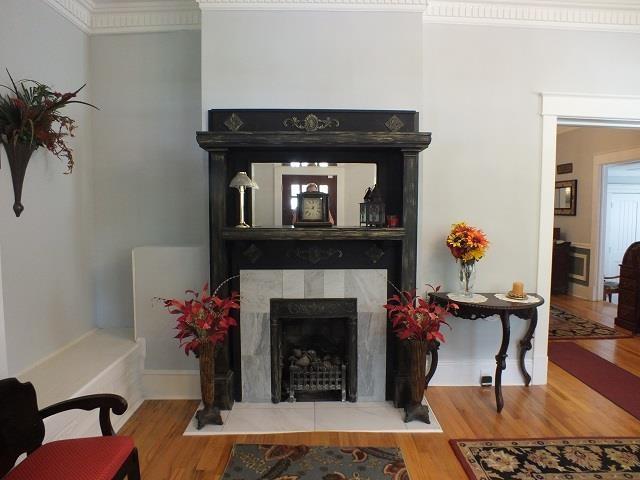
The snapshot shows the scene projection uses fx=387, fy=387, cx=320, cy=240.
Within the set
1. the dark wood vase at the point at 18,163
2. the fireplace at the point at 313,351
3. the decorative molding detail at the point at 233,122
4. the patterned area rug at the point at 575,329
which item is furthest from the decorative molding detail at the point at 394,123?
the patterned area rug at the point at 575,329

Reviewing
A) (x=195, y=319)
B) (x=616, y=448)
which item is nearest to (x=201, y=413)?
(x=195, y=319)

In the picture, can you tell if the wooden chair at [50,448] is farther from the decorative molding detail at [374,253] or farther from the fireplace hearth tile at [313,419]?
the decorative molding detail at [374,253]

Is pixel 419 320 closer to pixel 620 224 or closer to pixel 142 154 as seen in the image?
pixel 142 154

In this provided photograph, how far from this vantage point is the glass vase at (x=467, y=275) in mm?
2936

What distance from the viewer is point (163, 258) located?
2.93 metres

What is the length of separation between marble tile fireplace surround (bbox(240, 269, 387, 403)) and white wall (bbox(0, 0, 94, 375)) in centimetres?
133

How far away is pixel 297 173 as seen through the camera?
2.84 m

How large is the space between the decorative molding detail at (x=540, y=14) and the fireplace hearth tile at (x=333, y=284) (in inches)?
83.0

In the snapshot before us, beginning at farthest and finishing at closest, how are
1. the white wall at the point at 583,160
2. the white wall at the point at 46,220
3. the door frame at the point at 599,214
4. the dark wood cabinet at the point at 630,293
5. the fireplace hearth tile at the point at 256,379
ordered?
the door frame at the point at 599,214
the white wall at the point at 583,160
the dark wood cabinet at the point at 630,293
the fireplace hearth tile at the point at 256,379
the white wall at the point at 46,220

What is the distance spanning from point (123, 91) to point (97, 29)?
0.52 metres

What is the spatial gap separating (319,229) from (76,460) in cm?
176

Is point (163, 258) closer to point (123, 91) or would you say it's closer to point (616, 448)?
point (123, 91)

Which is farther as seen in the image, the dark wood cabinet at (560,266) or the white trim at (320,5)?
the dark wood cabinet at (560,266)

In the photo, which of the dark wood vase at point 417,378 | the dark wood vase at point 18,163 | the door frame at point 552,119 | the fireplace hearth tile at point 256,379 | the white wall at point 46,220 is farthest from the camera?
the door frame at point 552,119
